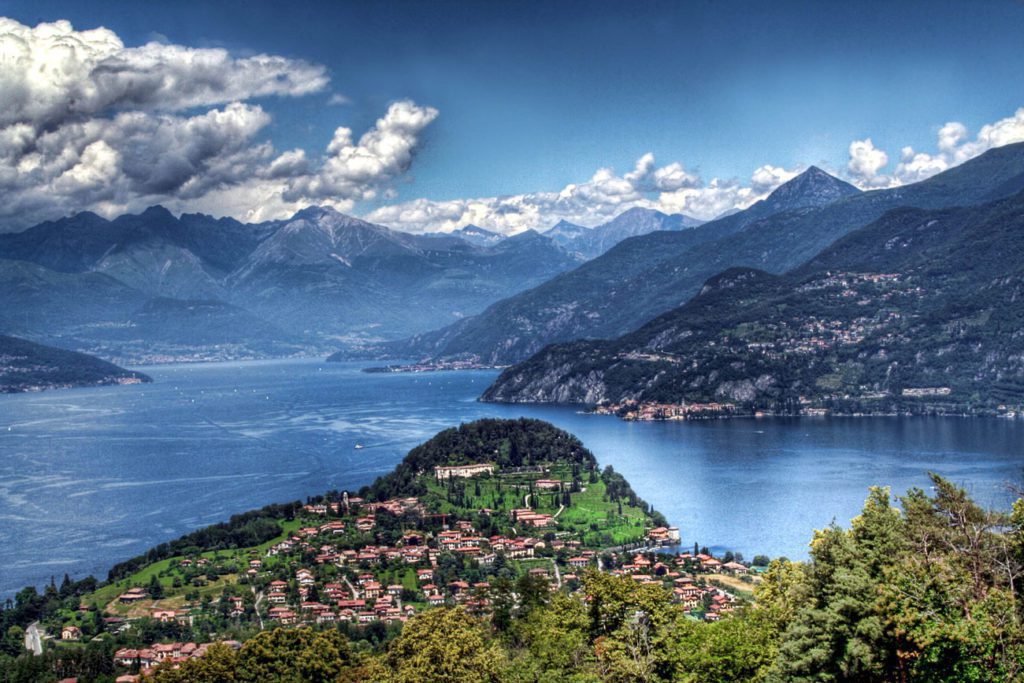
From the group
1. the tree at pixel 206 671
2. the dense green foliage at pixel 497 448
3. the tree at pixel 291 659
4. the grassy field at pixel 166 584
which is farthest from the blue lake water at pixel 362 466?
the tree at pixel 291 659

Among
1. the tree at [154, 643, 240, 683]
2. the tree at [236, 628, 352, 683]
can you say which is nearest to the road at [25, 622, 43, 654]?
the tree at [154, 643, 240, 683]

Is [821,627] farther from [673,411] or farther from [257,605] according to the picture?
[673,411]

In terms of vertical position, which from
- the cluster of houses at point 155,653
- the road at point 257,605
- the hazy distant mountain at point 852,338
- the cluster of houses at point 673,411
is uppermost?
the hazy distant mountain at point 852,338

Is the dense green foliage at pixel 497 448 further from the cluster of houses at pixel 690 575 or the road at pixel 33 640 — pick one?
the road at pixel 33 640

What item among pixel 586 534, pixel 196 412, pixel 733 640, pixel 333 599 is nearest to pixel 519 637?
pixel 733 640

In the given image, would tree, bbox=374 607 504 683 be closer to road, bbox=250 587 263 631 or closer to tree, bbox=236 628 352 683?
tree, bbox=236 628 352 683
